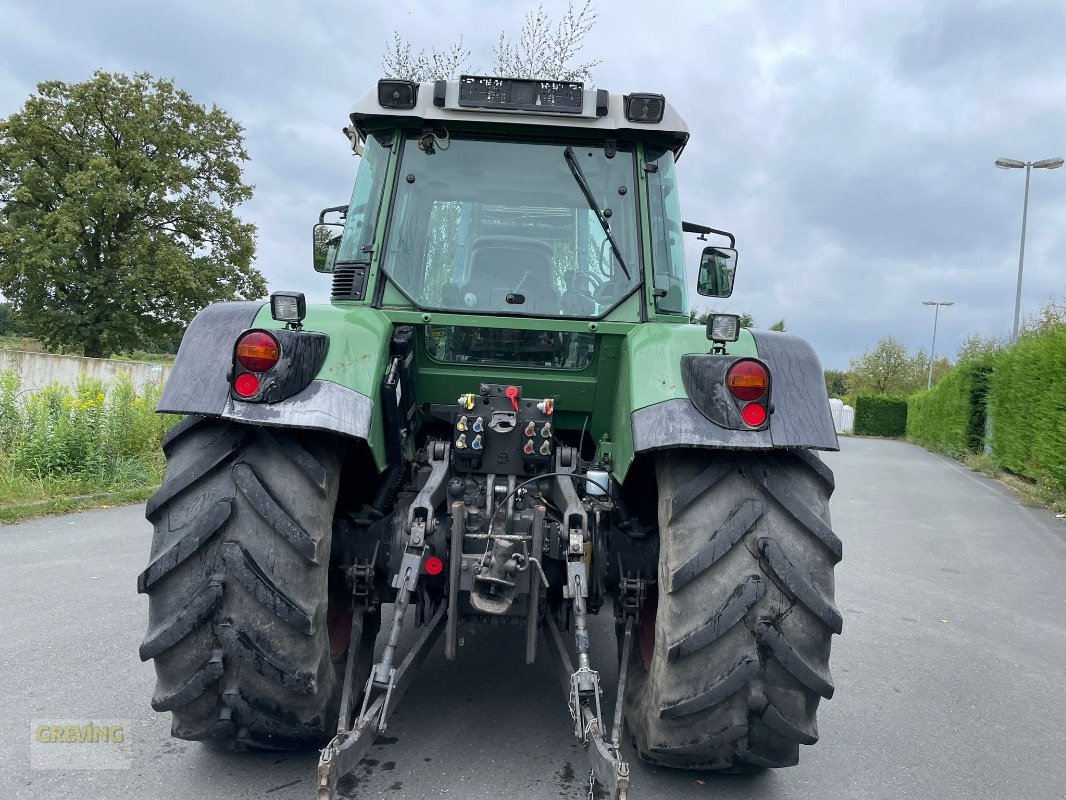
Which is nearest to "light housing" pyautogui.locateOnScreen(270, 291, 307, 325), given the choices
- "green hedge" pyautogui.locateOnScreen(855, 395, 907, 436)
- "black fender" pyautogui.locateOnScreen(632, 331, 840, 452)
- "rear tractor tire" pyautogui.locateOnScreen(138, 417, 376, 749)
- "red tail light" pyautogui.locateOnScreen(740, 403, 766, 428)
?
"rear tractor tire" pyautogui.locateOnScreen(138, 417, 376, 749)

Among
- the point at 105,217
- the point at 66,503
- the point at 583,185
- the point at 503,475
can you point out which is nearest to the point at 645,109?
the point at 583,185

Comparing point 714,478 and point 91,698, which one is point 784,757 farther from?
point 91,698

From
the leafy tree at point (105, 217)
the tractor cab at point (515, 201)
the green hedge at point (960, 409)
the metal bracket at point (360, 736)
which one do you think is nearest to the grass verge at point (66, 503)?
the tractor cab at point (515, 201)

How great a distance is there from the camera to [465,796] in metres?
2.94

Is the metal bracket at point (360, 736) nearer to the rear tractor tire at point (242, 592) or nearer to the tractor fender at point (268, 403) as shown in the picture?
the rear tractor tire at point (242, 592)

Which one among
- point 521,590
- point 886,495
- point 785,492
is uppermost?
point 785,492

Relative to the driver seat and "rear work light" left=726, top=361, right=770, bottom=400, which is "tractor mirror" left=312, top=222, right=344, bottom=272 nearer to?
the driver seat

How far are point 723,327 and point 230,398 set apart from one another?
5.43 feet

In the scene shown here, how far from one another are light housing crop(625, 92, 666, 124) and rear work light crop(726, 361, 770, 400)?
4.99ft

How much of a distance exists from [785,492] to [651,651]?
893 mm

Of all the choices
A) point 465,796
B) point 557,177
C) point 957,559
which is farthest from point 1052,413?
point 465,796

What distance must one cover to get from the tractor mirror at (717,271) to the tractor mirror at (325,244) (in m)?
1.99

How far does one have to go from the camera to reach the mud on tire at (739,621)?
8.79 feet

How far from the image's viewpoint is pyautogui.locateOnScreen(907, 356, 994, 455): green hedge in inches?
912
